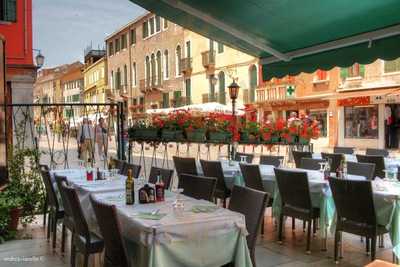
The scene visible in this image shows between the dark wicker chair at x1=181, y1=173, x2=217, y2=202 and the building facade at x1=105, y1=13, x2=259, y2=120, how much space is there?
880 inches

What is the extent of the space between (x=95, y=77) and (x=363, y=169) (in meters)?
49.7

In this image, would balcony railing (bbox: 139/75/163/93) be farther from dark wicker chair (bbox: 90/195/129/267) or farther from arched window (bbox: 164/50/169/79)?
dark wicker chair (bbox: 90/195/129/267)

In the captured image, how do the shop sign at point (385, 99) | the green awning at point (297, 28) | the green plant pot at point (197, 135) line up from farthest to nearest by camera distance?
the shop sign at point (385, 99) → the green plant pot at point (197, 135) → the green awning at point (297, 28)

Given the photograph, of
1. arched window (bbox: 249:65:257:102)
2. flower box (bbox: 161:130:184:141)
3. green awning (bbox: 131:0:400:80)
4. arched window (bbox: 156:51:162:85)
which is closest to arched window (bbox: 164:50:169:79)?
arched window (bbox: 156:51:162:85)

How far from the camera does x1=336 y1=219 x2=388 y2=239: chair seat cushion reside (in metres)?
3.86

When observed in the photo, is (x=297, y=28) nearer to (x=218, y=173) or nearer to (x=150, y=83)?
(x=218, y=173)

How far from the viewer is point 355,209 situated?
Answer: 3967mm

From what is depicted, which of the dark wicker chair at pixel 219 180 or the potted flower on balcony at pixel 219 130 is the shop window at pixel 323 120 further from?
the dark wicker chair at pixel 219 180

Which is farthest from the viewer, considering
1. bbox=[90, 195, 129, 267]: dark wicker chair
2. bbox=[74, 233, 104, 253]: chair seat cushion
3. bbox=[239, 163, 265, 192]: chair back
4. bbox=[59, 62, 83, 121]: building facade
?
bbox=[59, 62, 83, 121]: building facade

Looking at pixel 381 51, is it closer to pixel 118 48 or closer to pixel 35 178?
pixel 35 178

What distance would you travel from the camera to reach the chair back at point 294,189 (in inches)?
179

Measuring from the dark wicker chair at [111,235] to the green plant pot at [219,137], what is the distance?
15.6ft

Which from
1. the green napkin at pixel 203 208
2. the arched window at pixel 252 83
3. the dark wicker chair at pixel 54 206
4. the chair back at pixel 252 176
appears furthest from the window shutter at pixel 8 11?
the arched window at pixel 252 83

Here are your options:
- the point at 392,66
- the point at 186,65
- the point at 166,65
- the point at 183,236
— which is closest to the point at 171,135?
the point at 183,236
